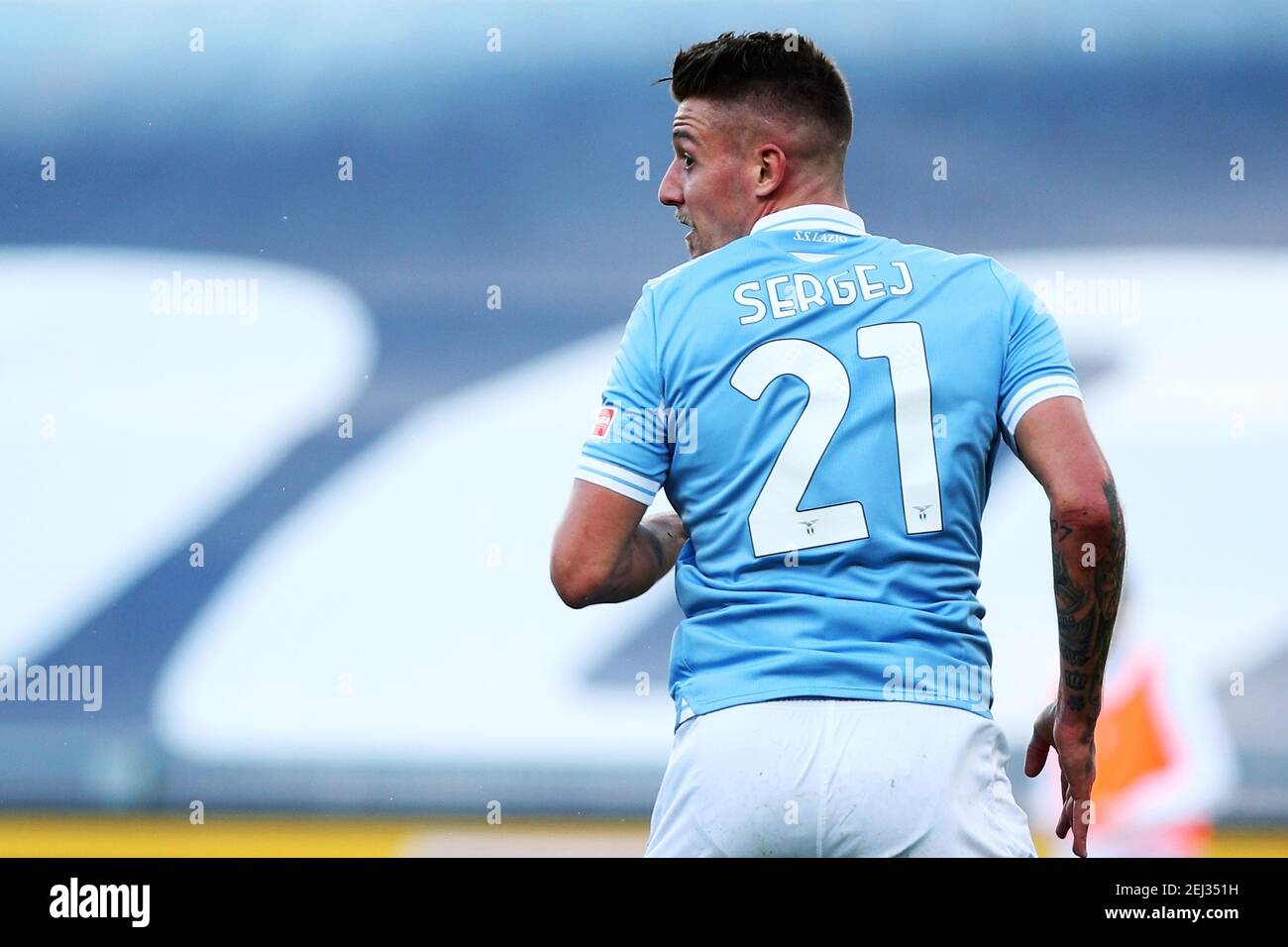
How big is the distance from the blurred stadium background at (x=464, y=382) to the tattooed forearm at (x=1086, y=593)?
250 cm

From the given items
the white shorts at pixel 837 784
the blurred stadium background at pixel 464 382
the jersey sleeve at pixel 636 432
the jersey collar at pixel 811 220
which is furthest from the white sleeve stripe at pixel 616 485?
the blurred stadium background at pixel 464 382

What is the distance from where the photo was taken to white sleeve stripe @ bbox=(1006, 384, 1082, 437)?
5.16 ft

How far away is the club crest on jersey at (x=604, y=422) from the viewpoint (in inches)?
62.9

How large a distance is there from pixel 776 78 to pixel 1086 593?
0.78 metres

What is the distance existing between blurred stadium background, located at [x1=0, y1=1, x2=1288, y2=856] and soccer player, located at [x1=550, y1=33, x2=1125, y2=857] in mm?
2600

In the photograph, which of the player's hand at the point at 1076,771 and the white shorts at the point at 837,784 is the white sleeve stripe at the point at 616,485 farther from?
the player's hand at the point at 1076,771

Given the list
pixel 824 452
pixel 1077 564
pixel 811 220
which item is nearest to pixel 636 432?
pixel 824 452

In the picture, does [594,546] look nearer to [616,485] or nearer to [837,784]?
[616,485]

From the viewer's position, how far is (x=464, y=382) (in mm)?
4336

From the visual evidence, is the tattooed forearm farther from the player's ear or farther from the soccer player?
the player's ear

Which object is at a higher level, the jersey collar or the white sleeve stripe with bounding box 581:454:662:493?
the jersey collar

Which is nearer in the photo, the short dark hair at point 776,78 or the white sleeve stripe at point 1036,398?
the white sleeve stripe at point 1036,398

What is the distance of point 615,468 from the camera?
1.58m

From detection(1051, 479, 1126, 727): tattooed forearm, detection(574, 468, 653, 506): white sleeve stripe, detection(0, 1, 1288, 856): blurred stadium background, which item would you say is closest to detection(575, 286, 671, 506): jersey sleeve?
detection(574, 468, 653, 506): white sleeve stripe
